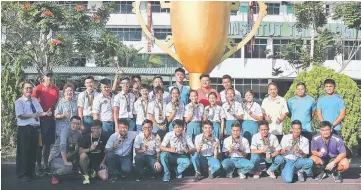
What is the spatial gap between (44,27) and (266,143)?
750 centimetres

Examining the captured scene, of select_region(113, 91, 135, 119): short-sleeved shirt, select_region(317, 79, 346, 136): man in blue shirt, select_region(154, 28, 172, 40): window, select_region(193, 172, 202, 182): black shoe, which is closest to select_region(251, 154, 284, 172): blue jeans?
select_region(193, 172, 202, 182): black shoe

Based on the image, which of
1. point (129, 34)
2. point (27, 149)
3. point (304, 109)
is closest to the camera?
point (27, 149)

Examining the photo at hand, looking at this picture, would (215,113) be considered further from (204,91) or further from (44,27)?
(44,27)

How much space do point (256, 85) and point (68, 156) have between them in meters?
19.1

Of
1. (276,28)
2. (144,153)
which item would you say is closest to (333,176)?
(144,153)

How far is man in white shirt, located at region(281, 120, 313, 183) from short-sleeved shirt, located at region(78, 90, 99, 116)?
92.8 inches

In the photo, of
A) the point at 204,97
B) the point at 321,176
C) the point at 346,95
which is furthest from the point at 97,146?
the point at 346,95

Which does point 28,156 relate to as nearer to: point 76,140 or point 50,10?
point 76,140

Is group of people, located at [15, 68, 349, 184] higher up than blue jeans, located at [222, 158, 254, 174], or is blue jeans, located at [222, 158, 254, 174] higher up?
group of people, located at [15, 68, 349, 184]

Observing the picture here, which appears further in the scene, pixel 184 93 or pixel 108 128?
pixel 184 93

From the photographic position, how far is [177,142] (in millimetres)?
6086

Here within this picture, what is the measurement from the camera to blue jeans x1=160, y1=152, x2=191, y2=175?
19.8ft

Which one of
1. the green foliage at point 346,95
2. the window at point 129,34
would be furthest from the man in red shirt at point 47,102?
the window at point 129,34

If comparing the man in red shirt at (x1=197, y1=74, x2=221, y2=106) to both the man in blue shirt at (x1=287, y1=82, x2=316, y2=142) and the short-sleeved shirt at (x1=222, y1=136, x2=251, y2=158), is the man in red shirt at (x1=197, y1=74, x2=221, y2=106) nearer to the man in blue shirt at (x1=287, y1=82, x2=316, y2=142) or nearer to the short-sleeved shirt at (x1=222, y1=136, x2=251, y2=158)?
the short-sleeved shirt at (x1=222, y1=136, x2=251, y2=158)
